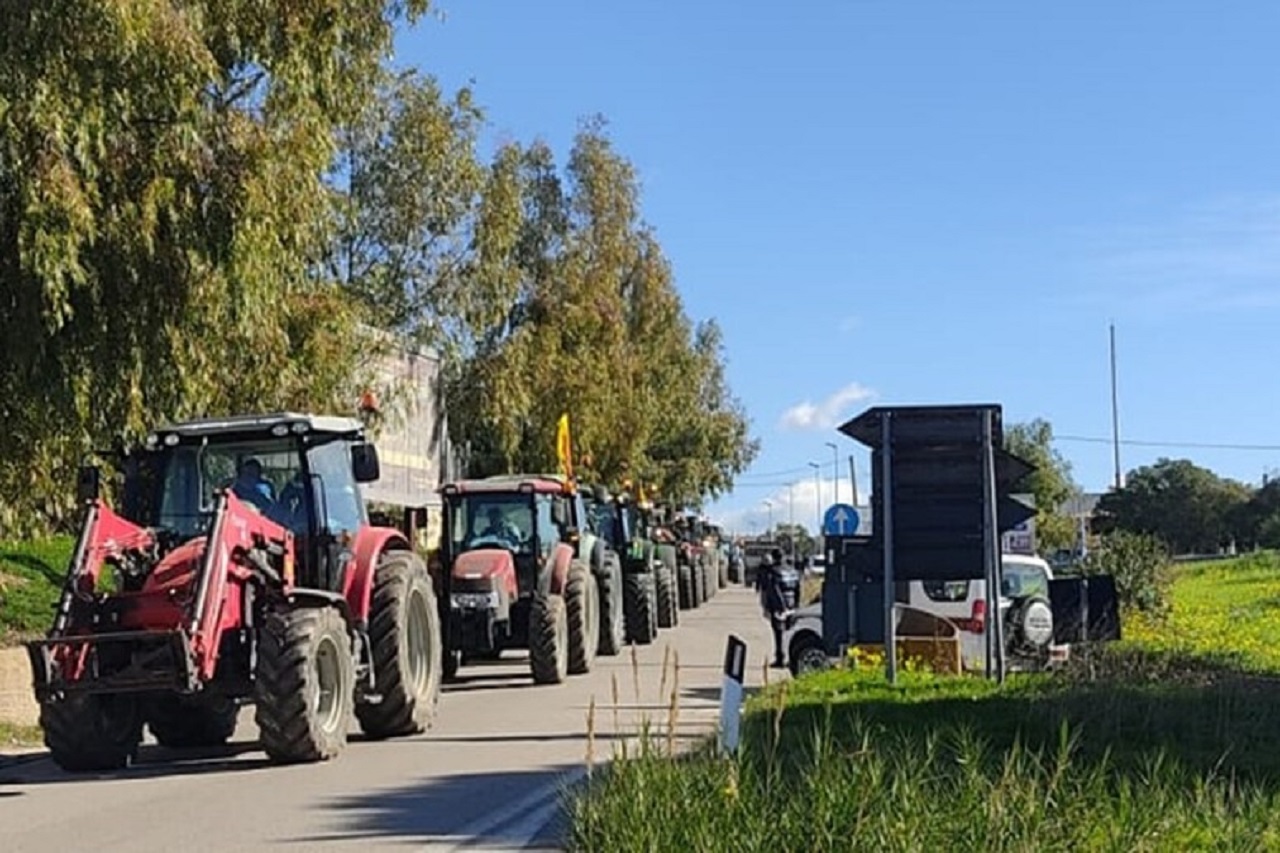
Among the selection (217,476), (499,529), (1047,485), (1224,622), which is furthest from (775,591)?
(1047,485)

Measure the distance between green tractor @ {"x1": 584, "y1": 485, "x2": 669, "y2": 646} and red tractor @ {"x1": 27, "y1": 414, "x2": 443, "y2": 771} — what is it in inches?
476

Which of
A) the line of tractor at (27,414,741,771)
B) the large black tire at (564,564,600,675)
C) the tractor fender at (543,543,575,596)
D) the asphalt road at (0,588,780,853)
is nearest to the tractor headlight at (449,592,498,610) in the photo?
the tractor fender at (543,543,575,596)

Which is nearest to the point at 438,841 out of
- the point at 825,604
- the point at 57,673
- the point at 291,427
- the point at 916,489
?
the point at 57,673

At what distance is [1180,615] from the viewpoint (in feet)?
107

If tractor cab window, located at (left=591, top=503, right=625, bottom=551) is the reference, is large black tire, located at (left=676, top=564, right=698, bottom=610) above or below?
below

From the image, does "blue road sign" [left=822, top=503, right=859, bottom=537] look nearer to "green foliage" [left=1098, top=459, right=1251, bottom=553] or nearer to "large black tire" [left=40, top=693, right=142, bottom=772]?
"large black tire" [left=40, top=693, right=142, bottom=772]

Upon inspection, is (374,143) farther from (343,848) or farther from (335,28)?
(343,848)

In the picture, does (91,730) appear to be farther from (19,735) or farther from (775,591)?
(775,591)

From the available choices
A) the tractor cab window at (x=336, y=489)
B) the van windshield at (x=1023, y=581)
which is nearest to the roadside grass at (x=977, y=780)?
the tractor cab window at (x=336, y=489)

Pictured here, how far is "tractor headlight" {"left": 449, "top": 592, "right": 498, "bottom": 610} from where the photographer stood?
21688 mm

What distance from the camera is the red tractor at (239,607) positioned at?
13328 millimetres

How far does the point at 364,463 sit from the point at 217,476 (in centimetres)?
126

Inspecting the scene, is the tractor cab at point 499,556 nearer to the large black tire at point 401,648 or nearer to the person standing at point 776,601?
the person standing at point 776,601

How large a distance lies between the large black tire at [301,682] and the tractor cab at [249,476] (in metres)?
1.16
